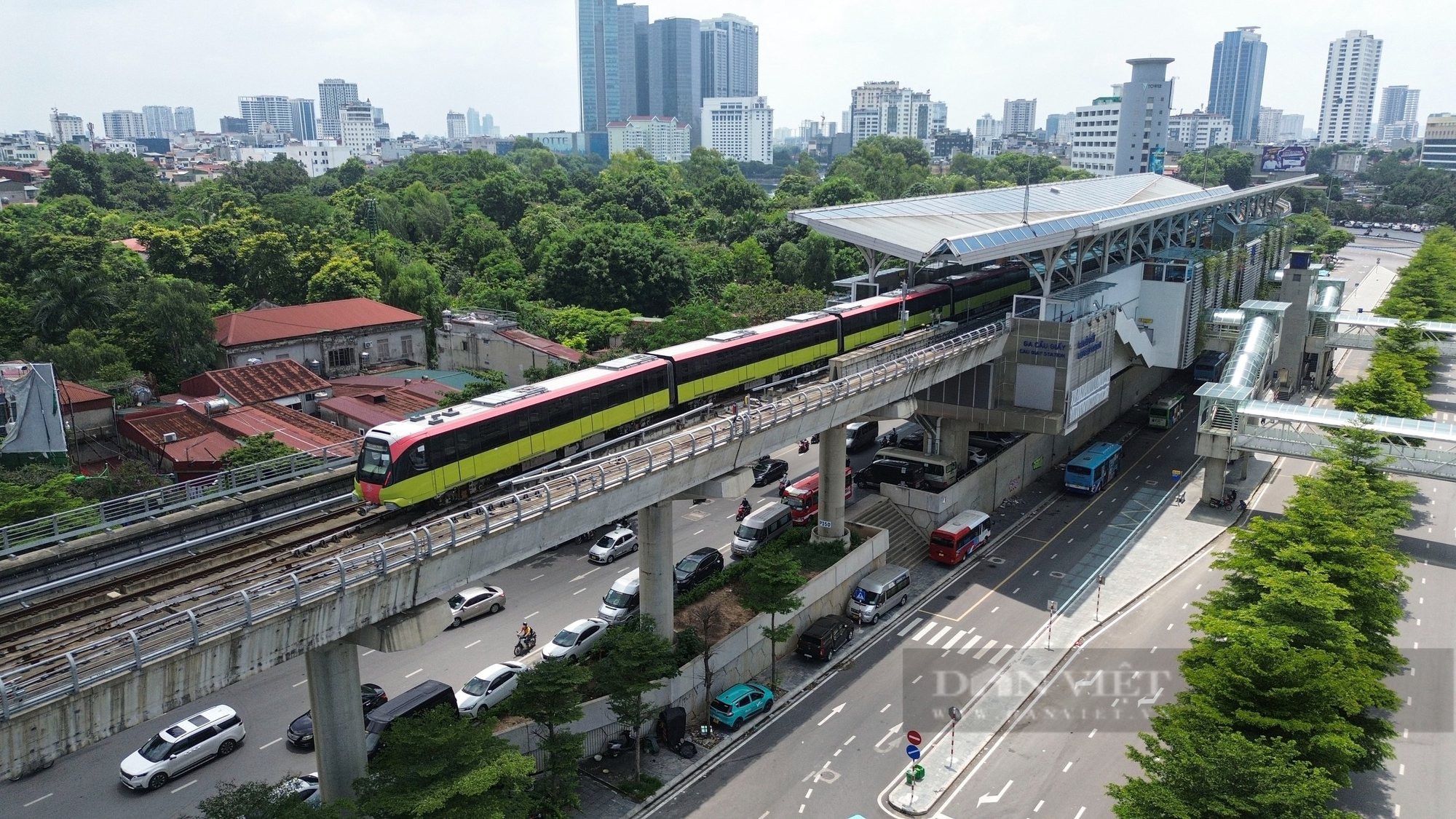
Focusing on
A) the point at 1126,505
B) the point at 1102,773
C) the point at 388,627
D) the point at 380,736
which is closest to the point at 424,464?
the point at 388,627

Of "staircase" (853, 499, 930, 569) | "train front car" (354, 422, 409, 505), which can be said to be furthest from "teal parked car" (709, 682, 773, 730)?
"staircase" (853, 499, 930, 569)

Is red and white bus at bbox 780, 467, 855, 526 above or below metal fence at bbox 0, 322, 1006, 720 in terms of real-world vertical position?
below

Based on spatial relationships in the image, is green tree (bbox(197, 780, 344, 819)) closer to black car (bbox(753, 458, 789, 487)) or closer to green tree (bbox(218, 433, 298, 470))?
green tree (bbox(218, 433, 298, 470))

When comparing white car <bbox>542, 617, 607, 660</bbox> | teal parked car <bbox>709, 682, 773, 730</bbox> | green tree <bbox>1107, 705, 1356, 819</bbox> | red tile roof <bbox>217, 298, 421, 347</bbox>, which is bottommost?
teal parked car <bbox>709, 682, 773, 730</bbox>

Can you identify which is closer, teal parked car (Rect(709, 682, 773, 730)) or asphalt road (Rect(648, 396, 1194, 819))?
asphalt road (Rect(648, 396, 1194, 819))

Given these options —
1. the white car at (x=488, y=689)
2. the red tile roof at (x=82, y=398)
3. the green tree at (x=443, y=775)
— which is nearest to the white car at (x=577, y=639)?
the white car at (x=488, y=689)

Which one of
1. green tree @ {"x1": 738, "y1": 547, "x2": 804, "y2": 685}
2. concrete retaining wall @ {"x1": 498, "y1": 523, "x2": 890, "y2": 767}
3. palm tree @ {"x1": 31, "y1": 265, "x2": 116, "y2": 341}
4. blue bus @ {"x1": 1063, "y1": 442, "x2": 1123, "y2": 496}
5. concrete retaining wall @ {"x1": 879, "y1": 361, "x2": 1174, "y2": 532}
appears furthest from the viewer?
palm tree @ {"x1": 31, "y1": 265, "x2": 116, "y2": 341}
